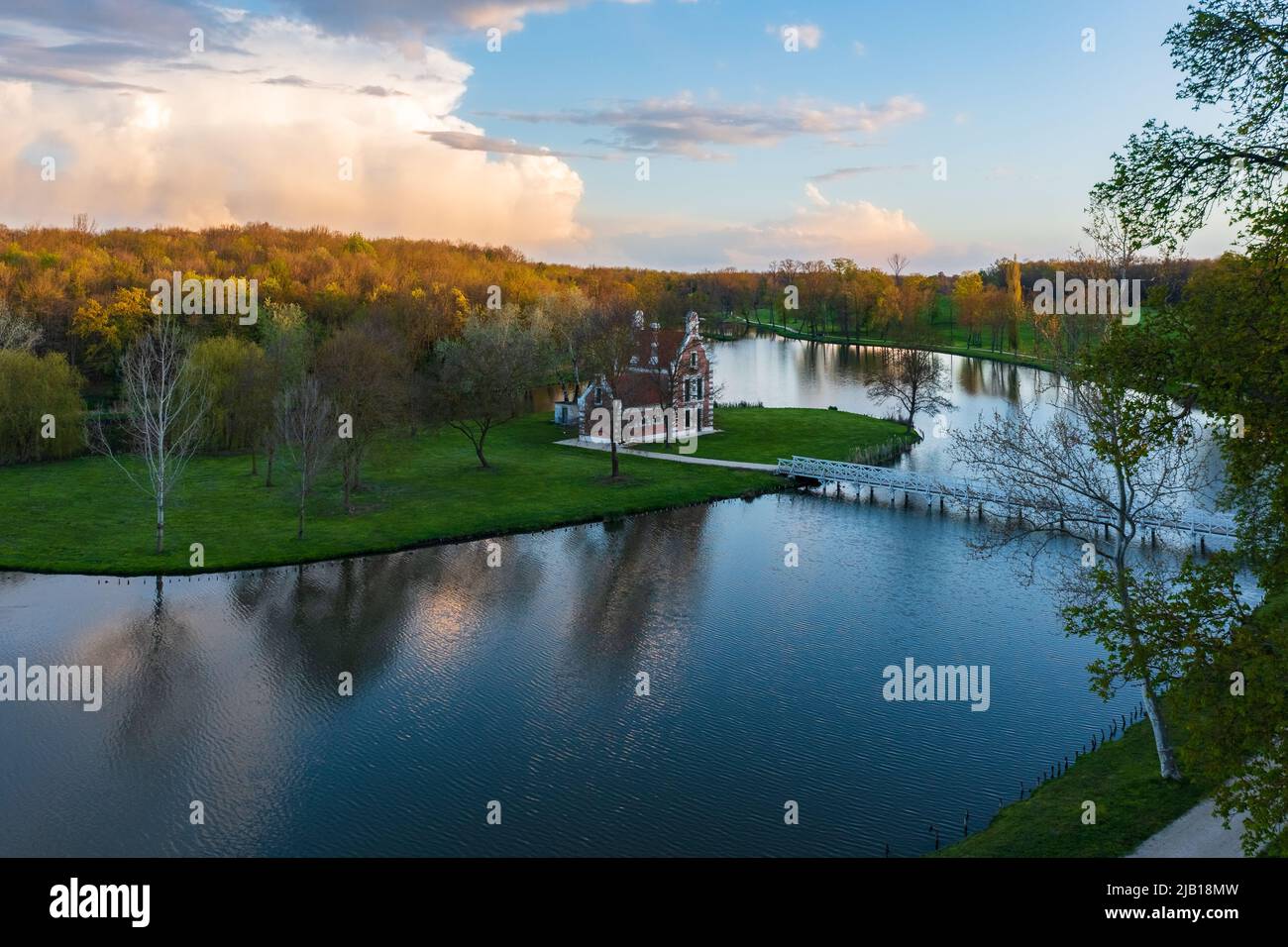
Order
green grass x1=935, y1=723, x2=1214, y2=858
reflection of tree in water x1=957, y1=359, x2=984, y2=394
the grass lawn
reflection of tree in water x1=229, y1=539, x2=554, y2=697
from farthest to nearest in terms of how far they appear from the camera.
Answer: reflection of tree in water x1=957, y1=359, x2=984, y2=394, the grass lawn, reflection of tree in water x1=229, y1=539, x2=554, y2=697, green grass x1=935, y1=723, x2=1214, y2=858

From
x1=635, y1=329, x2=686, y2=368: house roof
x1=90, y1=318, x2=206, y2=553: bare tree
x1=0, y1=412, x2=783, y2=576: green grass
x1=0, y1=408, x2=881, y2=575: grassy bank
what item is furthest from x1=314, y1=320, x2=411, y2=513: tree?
x1=635, y1=329, x2=686, y2=368: house roof

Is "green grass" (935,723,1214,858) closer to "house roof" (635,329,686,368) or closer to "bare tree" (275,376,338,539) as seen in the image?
"bare tree" (275,376,338,539)

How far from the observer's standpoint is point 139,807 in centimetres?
2358

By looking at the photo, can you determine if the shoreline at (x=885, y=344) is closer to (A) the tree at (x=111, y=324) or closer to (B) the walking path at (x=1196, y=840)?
(A) the tree at (x=111, y=324)

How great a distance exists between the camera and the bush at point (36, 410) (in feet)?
202

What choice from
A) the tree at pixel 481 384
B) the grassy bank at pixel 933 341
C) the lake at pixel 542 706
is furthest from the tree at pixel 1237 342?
the grassy bank at pixel 933 341

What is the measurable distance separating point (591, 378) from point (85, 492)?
3212 centimetres

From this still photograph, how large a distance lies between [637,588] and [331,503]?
2047cm

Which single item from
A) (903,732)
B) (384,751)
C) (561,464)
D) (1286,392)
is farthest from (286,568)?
(1286,392)

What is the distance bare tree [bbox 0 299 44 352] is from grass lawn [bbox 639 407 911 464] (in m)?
47.1

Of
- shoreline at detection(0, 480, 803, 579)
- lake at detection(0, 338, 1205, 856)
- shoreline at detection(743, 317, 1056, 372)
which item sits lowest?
lake at detection(0, 338, 1205, 856)

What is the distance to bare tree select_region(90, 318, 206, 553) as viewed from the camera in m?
45.8

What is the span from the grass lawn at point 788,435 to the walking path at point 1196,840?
1727 inches

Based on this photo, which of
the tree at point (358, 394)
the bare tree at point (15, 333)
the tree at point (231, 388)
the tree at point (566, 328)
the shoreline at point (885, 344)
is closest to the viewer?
the tree at point (358, 394)
